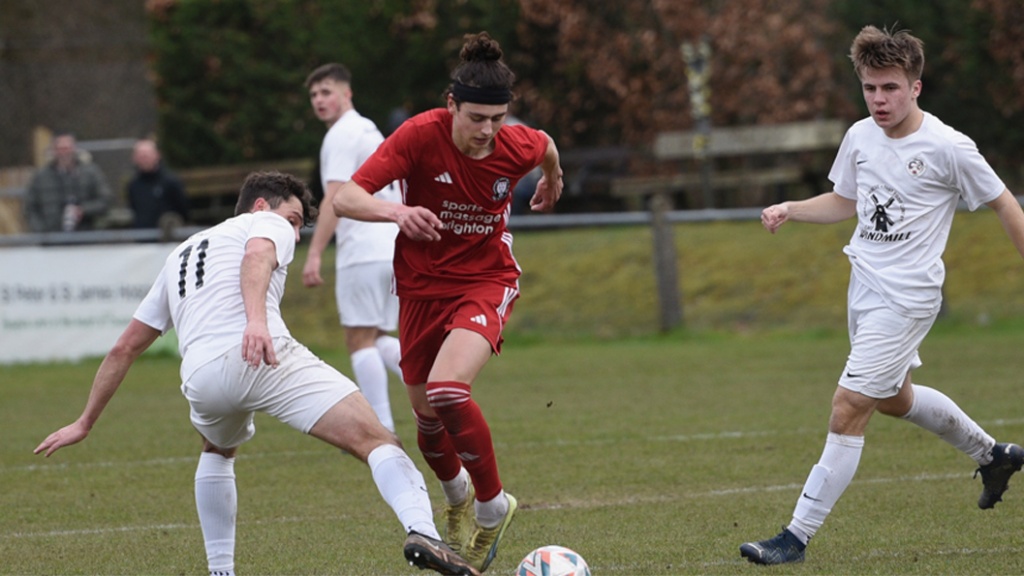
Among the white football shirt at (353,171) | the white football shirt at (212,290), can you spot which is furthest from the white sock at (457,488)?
the white football shirt at (353,171)

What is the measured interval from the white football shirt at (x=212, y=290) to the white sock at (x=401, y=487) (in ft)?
1.98

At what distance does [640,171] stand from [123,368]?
20080 millimetres

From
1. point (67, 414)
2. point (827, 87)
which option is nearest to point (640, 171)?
point (827, 87)

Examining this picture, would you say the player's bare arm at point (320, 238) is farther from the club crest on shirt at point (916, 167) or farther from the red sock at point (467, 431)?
the club crest on shirt at point (916, 167)

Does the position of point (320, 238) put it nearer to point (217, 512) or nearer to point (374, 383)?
point (374, 383)

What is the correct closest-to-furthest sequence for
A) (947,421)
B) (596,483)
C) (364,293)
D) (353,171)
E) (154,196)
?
(947,421) < (596,483) < (353,171) < (364,293) < (154,196)

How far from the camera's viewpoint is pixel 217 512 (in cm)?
577

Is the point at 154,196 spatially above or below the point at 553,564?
below

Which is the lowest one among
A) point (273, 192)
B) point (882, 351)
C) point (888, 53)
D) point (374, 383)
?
point (374, 383)

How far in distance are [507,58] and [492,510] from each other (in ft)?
64.5

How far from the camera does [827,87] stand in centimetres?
2580

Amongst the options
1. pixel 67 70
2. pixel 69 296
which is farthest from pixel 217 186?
pixel 69 296

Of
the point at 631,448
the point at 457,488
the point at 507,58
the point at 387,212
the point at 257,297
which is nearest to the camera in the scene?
the point at 257,297

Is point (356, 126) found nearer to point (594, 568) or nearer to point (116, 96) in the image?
point (594, 568)
